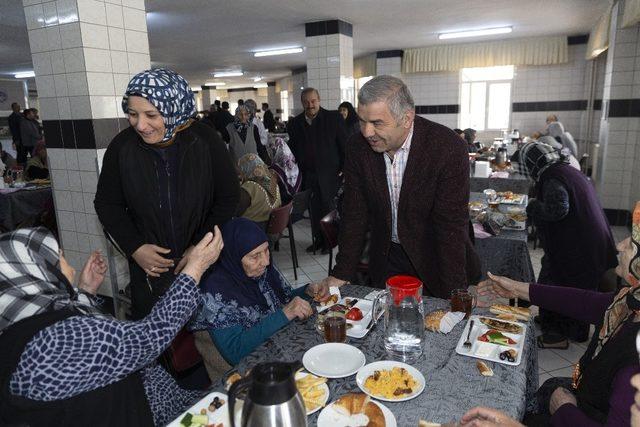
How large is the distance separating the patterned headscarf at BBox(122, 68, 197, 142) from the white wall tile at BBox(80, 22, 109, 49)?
5.26 ft

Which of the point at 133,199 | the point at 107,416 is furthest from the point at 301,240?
the point at 107,416

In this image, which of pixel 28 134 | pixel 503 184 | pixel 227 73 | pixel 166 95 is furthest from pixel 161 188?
pixel 227 73

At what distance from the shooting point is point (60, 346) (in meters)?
1.05

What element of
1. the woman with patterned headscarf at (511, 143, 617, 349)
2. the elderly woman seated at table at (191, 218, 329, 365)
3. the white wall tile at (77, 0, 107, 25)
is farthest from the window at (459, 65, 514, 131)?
the elderly woman seated at table at (191, 218, 329, 365)

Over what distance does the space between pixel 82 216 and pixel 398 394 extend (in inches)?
121

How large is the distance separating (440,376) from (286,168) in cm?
351

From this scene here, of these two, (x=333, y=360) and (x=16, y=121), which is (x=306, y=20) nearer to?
(x=16, y=121)

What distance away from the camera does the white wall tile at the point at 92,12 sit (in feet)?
10.0

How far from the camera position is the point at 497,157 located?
5.55m

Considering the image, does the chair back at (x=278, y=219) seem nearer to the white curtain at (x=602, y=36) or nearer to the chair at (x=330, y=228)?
the chair at (x=330, y=228)

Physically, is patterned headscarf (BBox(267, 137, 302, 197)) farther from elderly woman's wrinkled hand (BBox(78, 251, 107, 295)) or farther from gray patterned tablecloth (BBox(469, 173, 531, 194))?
elderly woman's wrinkled hand (BBox(78, 251, 107, 295))

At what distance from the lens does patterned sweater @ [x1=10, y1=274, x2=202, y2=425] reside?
1.04 metres

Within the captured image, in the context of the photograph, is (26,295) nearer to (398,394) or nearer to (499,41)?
(398,394)

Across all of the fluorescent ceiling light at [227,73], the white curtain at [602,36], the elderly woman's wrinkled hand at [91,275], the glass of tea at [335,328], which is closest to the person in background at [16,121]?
the fluorescent ceiling light at [227,73]
